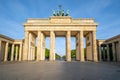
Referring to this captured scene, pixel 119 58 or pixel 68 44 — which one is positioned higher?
pixel 68 44

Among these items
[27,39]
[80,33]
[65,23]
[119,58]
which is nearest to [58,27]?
[65,23]

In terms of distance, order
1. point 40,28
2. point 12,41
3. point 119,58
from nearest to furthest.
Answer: point 119,58 < point 40,28 < point 12,41

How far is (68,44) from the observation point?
3928 centimetres

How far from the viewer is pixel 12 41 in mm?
43969

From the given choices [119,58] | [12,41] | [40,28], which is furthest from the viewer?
[12,41]

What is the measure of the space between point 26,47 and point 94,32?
2454cm

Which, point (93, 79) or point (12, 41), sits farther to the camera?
point (12, 41)

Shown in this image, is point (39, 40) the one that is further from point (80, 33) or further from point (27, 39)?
point (80, 33)

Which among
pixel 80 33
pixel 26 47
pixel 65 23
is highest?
pixel 65 23

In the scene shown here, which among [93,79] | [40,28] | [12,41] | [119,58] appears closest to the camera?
[93,79]

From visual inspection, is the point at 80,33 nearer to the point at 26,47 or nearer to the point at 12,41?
the point at 26,47

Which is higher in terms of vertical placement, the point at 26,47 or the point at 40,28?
the point at 40,28

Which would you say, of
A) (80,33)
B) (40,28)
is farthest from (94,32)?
(40,28)

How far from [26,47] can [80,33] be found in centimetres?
1969
